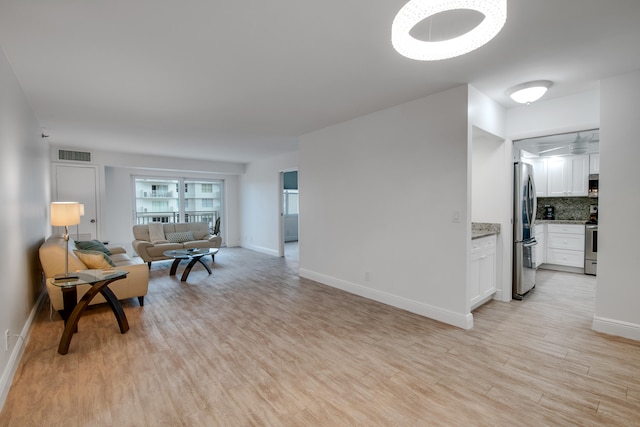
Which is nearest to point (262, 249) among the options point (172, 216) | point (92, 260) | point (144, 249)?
point (172, 216)

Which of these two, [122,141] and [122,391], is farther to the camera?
[122,141]

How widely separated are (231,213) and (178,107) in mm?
5372

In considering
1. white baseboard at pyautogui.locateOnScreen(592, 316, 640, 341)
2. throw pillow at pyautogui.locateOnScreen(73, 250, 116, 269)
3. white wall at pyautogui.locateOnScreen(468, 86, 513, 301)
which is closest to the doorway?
throw pillow at pyautogui.locateOnScreen(73, 250, 116, 269)

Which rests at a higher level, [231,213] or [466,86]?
[466,86]

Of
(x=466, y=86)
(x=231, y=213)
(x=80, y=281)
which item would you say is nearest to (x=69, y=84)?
(x=80, y=281)

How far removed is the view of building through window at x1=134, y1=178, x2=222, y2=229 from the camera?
7445 mm

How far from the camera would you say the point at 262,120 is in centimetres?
412

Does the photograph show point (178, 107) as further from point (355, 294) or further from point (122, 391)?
point (355, 294)

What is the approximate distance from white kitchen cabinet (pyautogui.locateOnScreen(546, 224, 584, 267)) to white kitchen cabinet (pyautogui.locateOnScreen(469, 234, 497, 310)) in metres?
2.60

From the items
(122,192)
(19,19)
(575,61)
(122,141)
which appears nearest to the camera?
(19,19)

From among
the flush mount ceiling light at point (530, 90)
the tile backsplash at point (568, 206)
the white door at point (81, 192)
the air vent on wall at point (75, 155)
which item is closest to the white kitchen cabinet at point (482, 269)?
the flush mount ceiling light at point (530, 90)

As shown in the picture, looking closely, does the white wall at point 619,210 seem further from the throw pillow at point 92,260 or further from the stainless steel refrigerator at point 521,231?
the throw pillow at point 92,260

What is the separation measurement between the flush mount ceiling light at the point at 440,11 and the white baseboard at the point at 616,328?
3067 mm

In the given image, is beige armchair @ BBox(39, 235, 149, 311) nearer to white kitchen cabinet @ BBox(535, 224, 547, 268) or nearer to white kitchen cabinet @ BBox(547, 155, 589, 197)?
white kitchen cabinet @ BBox(535, 224, 547, 268)
